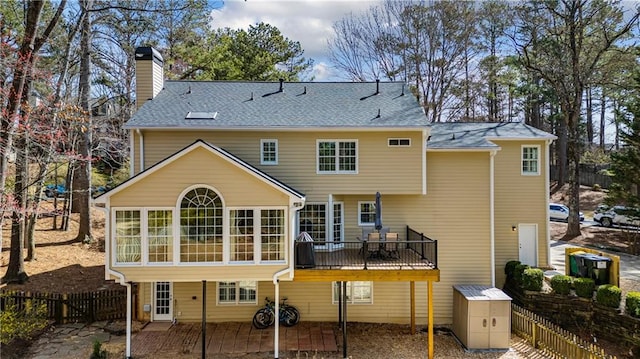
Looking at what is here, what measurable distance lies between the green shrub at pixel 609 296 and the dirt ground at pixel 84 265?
133 centimetres

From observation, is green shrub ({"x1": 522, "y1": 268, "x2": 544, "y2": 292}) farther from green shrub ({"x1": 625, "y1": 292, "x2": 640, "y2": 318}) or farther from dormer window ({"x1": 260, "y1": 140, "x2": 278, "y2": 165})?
dormer window ({"x1": 260, "y1": 140, "x2": 278, "y2": 165})

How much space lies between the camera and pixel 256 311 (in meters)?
12.7

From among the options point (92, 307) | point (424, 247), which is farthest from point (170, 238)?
point (424, 247)

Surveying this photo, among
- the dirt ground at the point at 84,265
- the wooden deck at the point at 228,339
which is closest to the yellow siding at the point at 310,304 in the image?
the wooden deck at the point at 228,339

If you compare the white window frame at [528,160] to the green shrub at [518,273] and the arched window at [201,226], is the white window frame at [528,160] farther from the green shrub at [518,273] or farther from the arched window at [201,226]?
the arched window at [201,226]

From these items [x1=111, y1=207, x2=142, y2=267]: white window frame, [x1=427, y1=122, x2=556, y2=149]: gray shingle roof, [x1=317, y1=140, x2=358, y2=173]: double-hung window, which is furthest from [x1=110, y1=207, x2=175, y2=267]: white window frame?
[x1=427, y1=122, x2=556, y2=149]: gray shingle roof

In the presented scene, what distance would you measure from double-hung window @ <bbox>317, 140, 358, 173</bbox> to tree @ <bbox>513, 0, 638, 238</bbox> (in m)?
16.6

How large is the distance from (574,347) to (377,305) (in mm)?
5750

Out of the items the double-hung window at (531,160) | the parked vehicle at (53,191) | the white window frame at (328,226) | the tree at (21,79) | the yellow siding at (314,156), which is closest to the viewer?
the tree at (21,79)

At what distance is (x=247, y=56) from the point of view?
27.5 m

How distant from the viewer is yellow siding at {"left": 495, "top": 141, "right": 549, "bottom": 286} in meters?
15.1

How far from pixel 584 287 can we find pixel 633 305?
142 cm

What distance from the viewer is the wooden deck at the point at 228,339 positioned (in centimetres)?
1066

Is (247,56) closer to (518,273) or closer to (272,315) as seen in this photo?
(272,315)
